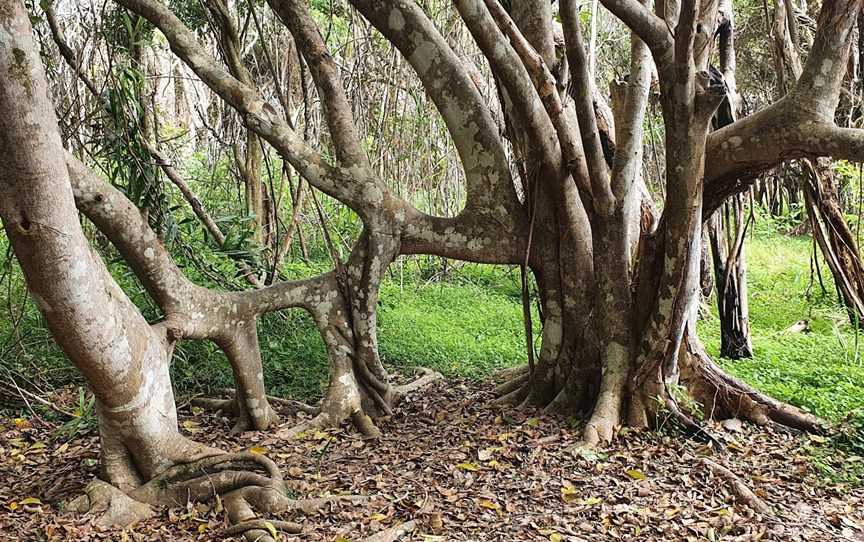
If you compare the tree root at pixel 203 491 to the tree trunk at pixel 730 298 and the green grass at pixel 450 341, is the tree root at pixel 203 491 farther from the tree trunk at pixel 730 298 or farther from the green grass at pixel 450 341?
the tree trunk at pixel 730 298

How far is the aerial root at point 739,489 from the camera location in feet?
12.3

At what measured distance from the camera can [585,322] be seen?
16.3ft

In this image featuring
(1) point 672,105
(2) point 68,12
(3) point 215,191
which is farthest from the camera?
(3) point 215,191

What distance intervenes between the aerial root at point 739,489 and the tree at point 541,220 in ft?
1.47

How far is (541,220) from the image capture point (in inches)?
198

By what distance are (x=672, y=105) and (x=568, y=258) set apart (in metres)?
1.18

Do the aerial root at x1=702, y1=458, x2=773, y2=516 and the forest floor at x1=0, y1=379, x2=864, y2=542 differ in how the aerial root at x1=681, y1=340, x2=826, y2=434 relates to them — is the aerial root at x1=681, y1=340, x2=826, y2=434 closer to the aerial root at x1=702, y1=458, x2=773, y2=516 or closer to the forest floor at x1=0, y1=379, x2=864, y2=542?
the forest floor at x1=0, y1=379, x2=864, y2=542

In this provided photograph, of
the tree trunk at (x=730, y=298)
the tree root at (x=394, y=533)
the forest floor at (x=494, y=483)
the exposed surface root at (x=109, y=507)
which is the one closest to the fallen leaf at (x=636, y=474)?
the forest floor at (x=494, y=483)

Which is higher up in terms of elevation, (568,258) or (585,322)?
(568,258)

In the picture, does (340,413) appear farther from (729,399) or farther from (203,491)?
(729,399)

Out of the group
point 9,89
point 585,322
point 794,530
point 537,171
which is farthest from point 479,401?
point 9,89

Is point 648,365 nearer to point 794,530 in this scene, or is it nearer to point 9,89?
point 794,530

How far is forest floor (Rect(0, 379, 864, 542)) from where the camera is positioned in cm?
354

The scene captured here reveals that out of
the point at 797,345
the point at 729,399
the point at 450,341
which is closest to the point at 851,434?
the point at 729,399
